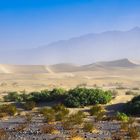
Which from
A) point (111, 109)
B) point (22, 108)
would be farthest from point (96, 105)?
point (22, 108)

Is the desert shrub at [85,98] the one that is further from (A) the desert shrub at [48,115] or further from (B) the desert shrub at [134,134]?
(B) the desert shrub at [134,134]

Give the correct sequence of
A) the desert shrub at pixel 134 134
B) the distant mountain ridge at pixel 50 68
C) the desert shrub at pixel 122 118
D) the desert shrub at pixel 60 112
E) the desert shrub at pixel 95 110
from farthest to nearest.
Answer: the distant mountain ridge at pixel 50 68 → the desert shrub at pixel 95 110 → the desert shrub at pixel 60 112 → the desert shrub at pixel 122 118 → the desert shrub at pixel 134 134

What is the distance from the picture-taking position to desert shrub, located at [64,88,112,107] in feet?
94.5

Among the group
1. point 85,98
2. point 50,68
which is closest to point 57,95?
point 85,98

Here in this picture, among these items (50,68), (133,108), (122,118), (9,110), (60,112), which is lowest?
(122,118)

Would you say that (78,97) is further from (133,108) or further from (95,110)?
(133,108)

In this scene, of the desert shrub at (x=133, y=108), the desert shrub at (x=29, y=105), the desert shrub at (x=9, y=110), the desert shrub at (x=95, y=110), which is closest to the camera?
the desert shrub at (x=133, y=108)

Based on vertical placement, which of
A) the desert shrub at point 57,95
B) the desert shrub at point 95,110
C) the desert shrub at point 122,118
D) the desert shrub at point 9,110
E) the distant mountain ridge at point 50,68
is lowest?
the desert shrub at point 122,118

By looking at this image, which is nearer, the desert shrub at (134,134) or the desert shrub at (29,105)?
the desert shrub at (134,134)

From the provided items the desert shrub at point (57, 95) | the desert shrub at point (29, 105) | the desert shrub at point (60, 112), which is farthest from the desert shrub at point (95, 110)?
the desert shrub at point (57, 95)

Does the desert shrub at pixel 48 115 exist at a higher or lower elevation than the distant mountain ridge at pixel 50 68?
lower

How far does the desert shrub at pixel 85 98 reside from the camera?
94.5 feet

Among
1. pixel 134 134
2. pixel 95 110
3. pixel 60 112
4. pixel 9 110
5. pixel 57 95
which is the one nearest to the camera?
pixel 134 134

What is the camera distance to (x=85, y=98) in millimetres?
28953
